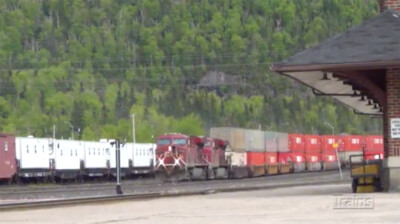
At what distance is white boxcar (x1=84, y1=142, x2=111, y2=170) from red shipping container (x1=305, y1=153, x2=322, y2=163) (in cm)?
1586

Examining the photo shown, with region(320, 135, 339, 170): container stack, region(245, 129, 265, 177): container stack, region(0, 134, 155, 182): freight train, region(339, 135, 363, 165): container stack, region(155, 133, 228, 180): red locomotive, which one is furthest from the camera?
region(320, 135, 339, 170): container stack

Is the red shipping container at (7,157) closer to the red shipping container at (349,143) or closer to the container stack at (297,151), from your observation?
the container stack at (297,151)

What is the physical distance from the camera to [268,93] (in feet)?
516

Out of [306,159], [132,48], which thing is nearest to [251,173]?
[306,159]

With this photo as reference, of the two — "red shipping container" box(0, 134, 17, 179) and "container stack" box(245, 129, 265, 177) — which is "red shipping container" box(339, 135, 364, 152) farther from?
"red shipping container" box(0, 134, 17, 179)

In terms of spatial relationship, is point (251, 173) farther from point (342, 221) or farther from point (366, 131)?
point (366, 131)

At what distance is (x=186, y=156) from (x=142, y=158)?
20.1m

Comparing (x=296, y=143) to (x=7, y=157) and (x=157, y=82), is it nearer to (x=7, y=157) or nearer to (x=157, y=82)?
(x=7, y=157)

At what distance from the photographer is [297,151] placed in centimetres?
7456

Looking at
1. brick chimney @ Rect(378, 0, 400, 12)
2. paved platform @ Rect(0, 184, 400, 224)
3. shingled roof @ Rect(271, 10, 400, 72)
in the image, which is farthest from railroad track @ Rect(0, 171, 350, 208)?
brick chimney @ Rect(378, 0, 400, 12)

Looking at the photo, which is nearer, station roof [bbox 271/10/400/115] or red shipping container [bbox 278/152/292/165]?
station roof [bbox 271/10/400/115]

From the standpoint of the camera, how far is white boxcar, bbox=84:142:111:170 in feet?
220

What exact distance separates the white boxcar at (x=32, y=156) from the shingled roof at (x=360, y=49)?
32261 mm

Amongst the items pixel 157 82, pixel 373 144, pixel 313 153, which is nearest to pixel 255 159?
pixel 313 153
